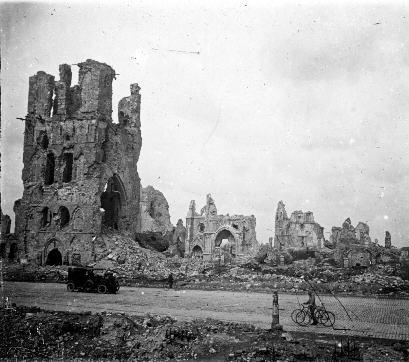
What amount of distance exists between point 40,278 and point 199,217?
3406cm

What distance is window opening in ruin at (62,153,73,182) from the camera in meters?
37.3

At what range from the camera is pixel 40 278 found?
→ 28.9 metres

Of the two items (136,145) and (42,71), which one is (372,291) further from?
(42,71)

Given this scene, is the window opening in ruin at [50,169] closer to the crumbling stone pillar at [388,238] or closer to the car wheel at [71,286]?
the car wheel at [71,286]

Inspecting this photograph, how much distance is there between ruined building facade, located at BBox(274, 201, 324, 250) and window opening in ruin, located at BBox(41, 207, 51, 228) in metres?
38.8

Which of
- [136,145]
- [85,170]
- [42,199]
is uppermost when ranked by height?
[136,145]

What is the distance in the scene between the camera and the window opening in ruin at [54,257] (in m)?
35.5

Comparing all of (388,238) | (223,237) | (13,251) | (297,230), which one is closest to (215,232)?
(223,237)

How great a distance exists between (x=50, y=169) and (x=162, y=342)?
107ft

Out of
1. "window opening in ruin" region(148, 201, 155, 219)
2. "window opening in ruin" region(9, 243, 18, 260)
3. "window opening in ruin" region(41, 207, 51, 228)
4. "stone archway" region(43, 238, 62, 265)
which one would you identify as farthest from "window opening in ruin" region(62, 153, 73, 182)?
"window opening in ruin" region(148, 201, 155, 219)

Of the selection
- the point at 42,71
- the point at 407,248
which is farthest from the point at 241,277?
the point at 42,71

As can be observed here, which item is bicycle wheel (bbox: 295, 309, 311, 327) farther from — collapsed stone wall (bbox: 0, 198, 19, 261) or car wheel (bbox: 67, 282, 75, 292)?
collapsed stone wall (bbox: 0, 198, 19, 261)

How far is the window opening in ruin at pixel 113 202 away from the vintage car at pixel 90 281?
18489 millimetres

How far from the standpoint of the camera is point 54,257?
119ft
